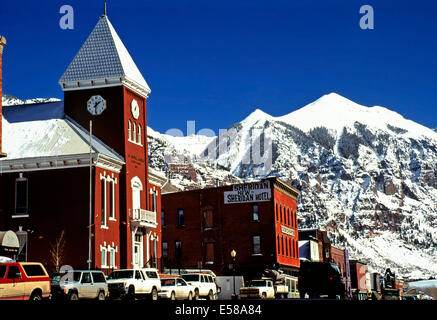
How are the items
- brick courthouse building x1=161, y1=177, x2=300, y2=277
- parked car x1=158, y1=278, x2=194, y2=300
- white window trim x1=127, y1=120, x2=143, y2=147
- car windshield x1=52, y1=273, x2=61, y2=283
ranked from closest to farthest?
car windshield x1=52, y1=273, x2=61, y2=283 < parked car x1=158, y1=278, x2=194, y2=300 < white window trim x1=127, y1=120, x2=143, y2=147 < brick courthouse building x1=161, y1=177, x2=300, y2=277

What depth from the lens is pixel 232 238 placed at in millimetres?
76250

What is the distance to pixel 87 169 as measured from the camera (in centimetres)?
4919

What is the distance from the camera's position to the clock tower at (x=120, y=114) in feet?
176

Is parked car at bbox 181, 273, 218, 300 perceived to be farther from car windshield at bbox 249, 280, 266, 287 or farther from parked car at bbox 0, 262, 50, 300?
parked car at bbox 0, 262, 50, 300

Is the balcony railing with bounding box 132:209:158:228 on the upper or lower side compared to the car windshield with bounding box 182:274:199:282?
upper

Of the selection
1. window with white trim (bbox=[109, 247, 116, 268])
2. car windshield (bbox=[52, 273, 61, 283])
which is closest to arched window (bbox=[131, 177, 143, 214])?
window with white trim (bbox=[109, 247, 116, 268])

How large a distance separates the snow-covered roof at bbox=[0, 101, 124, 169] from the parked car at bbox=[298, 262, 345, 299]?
67.0 feet

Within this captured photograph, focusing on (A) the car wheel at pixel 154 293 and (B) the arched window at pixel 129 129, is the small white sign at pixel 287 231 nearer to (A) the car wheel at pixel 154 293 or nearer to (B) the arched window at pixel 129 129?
(B) the arched window at pixel 129 129

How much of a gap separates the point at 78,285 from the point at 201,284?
34.6 feet

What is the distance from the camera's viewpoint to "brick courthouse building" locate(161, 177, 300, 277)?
75062mm
